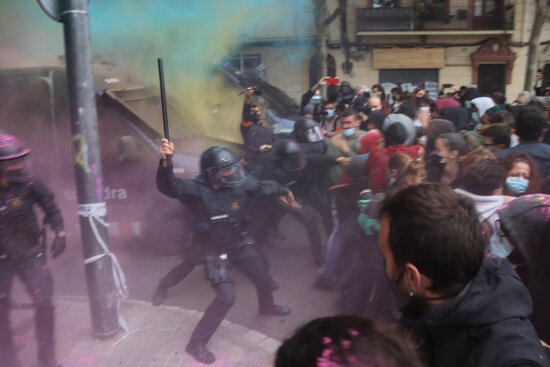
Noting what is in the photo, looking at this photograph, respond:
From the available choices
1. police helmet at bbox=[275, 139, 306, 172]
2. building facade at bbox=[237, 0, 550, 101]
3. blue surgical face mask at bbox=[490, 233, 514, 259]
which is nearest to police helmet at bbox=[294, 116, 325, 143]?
police helmet at bbox=[275, 139, 306, 172]

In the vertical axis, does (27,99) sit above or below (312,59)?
below

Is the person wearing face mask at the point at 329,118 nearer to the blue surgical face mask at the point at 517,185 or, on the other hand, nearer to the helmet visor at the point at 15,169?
the blue surgical face mask at the point at 517,185

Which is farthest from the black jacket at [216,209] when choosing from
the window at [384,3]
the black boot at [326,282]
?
the window at [384,3]

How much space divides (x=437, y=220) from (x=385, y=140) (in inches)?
109

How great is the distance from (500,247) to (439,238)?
117 centimetres

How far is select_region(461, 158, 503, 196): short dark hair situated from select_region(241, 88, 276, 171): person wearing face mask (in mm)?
2398

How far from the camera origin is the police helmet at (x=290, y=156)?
4.48m

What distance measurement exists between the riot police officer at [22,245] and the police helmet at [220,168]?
106 cm

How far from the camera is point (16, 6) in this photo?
281 inches

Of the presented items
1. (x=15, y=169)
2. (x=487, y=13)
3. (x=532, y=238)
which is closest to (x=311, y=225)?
(x=15, y=169)

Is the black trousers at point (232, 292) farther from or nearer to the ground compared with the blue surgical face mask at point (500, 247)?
nearer to the ground

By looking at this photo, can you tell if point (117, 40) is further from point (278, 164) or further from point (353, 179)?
point (353, 179)

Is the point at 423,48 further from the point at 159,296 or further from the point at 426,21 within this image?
the point at 159,296

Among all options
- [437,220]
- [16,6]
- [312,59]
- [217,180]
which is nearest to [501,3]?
[312,59]
